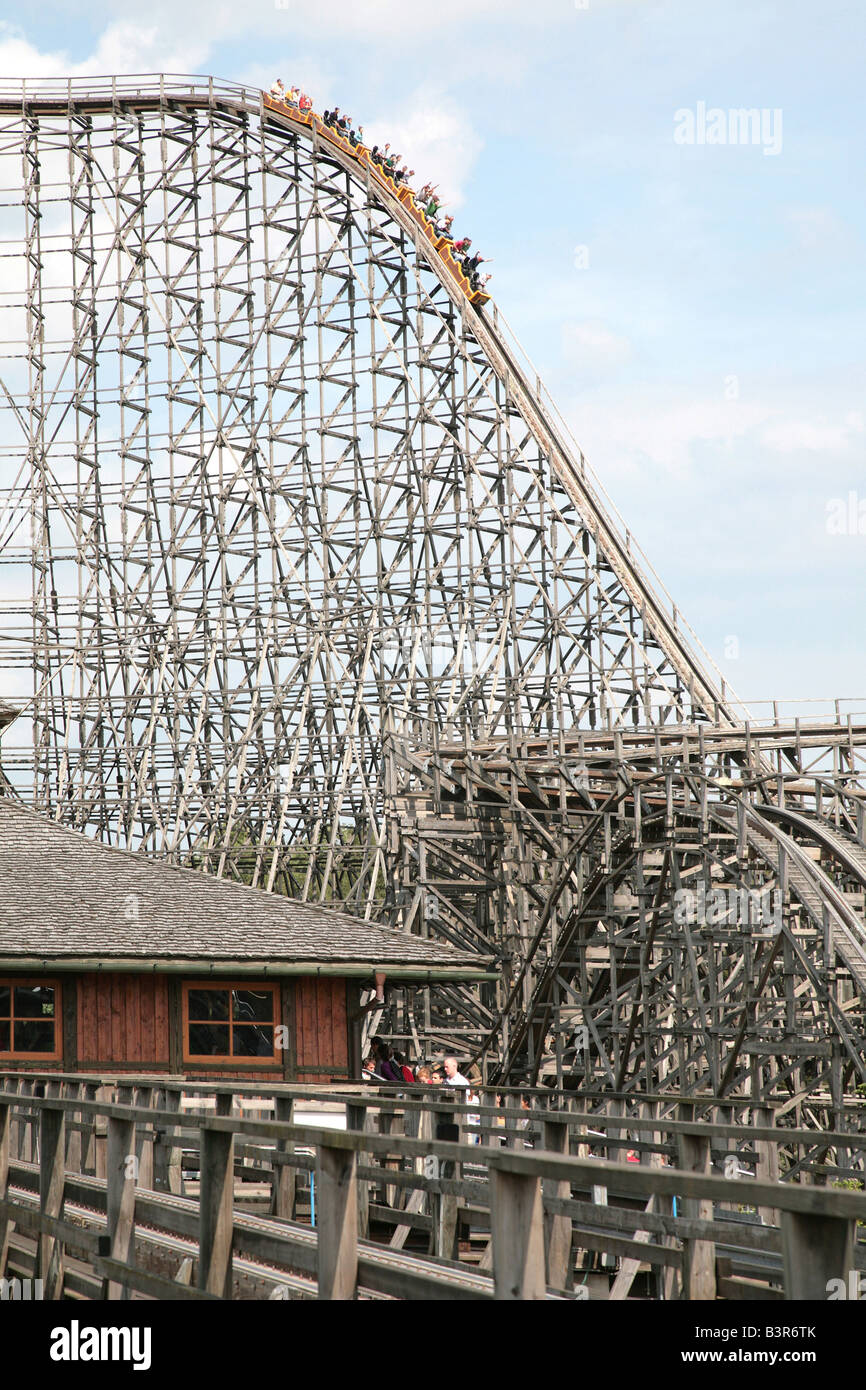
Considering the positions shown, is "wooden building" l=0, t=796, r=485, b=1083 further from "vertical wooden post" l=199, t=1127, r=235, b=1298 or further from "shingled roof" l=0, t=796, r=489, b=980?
"vertical wooden post" l=199, t=1127, r=235, b=1298

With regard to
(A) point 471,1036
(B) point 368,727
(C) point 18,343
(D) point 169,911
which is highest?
(C) point 18,343

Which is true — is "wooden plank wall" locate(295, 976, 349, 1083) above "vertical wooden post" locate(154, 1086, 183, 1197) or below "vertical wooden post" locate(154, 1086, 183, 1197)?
above

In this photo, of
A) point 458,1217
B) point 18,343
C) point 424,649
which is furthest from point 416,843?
point 458,1217

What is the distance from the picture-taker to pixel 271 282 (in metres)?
33.1

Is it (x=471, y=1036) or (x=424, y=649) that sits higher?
(x=424, y=649)

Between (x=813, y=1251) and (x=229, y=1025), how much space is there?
504 inches

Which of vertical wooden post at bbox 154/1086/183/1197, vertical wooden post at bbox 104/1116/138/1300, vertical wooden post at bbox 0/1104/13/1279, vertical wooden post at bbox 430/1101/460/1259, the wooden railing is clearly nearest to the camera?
the wooden railing

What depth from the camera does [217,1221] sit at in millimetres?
6254

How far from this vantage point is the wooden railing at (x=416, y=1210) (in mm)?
4844

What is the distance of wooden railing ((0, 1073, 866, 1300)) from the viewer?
4844 mm

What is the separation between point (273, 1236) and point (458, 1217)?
3.17 meters

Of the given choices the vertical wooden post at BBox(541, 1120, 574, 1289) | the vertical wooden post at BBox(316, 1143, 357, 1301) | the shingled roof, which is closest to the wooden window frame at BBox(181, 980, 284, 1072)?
the shingled roof

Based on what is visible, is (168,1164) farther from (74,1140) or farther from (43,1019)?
(43,1019)
